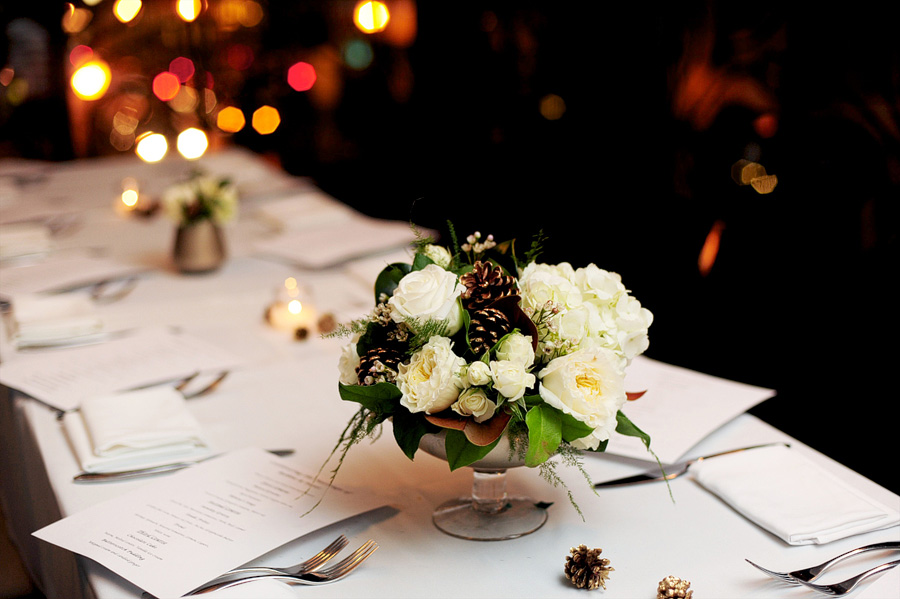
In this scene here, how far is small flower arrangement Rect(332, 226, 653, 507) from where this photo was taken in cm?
90

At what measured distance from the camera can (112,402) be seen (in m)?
1.39

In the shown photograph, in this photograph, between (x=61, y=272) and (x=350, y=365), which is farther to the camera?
(x=61, y=272)

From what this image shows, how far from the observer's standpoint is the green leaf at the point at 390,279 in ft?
3.52

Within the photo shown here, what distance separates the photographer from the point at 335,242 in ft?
8.07

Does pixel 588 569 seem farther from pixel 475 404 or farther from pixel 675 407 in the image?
pixel 675 407

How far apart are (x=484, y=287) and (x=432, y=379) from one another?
0.14 metres

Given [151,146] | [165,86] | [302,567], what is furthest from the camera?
[165,86]

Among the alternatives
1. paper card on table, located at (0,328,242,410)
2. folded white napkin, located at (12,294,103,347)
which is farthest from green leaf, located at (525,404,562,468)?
folded white napkin, located at (12,294,103,347)

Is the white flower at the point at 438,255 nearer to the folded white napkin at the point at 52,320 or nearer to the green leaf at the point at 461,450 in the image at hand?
the green leaf at the point at 461,450

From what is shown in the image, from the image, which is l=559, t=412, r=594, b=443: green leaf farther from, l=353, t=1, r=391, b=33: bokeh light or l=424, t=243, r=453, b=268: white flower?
l=353, t=1, r=391, b=33: bokeh light

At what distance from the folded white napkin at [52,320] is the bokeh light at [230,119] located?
591 cm

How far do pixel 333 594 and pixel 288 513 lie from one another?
17 centimetres

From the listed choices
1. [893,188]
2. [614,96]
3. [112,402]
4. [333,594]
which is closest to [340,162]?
[614,96]

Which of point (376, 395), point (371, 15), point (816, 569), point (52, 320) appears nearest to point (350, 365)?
point (376, 395)
